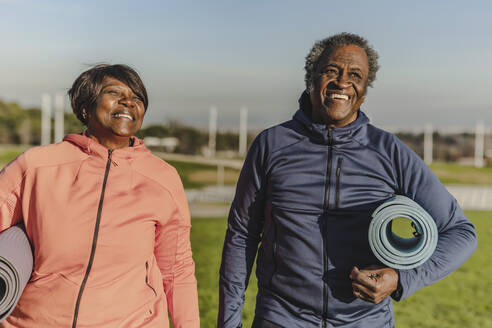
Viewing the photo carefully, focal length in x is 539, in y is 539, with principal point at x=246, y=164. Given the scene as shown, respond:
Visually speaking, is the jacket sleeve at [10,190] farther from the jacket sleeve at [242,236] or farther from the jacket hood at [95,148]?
the jacket sleeve at [242,236]

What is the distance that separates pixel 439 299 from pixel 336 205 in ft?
16.5

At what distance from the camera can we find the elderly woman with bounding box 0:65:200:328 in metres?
1.79

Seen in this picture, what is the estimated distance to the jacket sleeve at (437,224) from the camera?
1869 millimetres

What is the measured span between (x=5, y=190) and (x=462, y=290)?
636 cm

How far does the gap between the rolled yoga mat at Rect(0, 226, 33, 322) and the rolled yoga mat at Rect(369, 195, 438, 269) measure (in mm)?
1124

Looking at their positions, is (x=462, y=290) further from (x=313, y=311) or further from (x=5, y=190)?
(x=5, y=190)

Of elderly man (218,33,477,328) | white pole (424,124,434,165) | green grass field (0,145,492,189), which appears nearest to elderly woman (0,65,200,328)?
elderly man (218,33,477,328)

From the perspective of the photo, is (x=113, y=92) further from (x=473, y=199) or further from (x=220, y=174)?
(x=220, y=174)

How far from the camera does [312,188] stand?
1960 mm

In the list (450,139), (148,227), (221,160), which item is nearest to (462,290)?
(148,227)

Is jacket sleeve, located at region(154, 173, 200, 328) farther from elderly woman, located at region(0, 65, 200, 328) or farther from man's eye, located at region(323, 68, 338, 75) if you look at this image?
man's eye, located at region(323, 68, 338, 75)

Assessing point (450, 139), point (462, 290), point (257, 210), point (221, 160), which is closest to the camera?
point (257, 210)

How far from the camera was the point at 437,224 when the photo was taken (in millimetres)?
1909

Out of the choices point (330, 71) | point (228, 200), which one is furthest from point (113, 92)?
point (228, 200)
